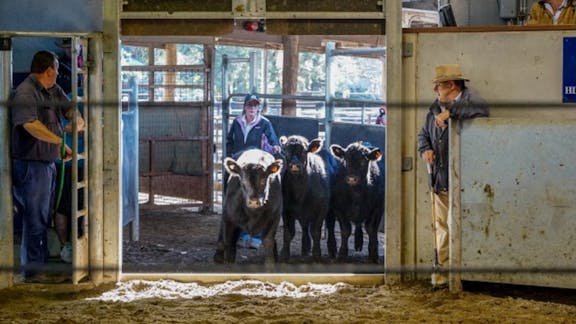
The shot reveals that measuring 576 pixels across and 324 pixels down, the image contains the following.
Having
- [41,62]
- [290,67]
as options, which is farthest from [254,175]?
[290,67]

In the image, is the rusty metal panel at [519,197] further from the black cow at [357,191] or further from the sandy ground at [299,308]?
the black cow at [357,191]

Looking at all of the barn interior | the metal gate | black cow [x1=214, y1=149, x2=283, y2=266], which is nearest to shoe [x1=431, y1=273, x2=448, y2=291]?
the barn interior

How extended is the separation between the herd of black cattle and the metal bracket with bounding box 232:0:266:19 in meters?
1.76

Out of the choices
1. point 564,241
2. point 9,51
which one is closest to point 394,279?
point 564,241

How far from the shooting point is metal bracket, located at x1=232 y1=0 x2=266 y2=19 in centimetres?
675

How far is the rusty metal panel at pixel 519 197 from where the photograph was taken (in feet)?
20.5

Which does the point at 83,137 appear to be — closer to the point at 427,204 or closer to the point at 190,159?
the point at 427,204

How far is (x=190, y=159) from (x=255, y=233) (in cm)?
387

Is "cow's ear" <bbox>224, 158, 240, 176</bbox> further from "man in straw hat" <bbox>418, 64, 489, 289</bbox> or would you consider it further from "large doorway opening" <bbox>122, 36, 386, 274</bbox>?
"man in straw hat" <bbox>418, 64, 489, 289</bbox>

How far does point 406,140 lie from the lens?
6.75m

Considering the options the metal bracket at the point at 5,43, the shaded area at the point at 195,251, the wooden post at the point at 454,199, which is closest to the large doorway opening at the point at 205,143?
the shaded area at the point at 195,251

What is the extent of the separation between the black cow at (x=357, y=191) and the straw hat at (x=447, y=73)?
2324mm

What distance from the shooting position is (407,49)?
6.69 meters

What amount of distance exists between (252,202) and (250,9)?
74.0 inches
